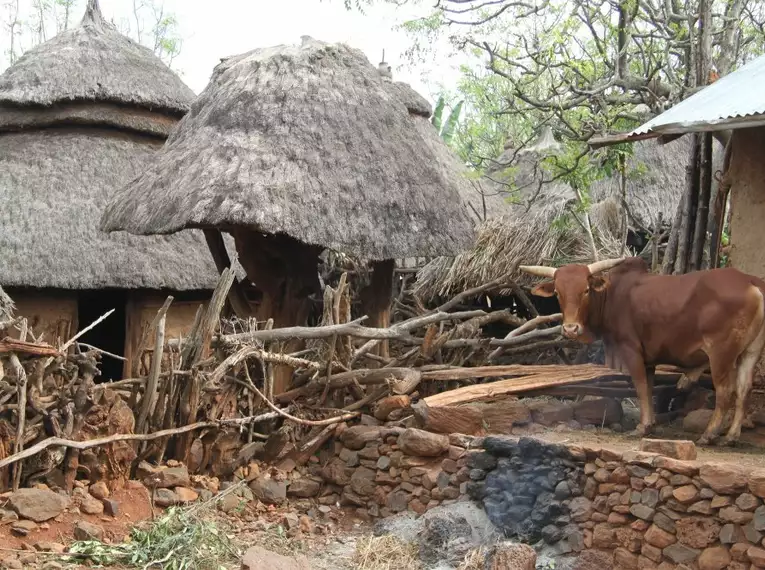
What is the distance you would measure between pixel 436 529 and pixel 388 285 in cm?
400

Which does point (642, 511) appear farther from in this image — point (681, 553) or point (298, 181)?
point (298, 181)

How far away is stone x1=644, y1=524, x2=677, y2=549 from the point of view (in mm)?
5031

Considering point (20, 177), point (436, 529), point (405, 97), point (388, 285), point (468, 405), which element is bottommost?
point (436, 529)

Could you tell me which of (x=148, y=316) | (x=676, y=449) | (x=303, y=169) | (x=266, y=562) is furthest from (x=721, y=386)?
(x=148, y=316)

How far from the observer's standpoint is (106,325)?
1291 cm

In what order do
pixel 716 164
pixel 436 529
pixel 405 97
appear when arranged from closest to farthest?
pixel 436 529
pixel 716 164
pixel 405 97

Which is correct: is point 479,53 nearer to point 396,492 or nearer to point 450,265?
point 450,265

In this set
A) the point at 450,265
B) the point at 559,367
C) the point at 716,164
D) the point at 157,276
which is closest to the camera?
the point at 559,367

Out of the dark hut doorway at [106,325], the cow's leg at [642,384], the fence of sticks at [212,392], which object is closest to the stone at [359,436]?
the fence of sticks at [212,392]

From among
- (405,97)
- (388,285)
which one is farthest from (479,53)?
(388,285)

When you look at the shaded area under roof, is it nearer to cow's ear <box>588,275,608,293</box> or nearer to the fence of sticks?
cow's ear <box>588,275,608,293</box>

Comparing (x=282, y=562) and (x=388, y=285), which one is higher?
(x=388, y=285)

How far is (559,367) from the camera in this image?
7.55m

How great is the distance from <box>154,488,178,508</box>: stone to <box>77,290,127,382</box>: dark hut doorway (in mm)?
5610
